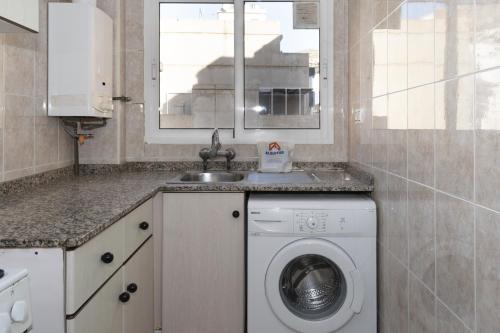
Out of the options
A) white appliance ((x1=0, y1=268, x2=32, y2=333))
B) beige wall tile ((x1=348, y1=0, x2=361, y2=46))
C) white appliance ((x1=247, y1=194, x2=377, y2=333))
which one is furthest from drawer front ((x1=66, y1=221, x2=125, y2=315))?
beige wall tile ((x1=348, y1=0, x2=361, y2=46))

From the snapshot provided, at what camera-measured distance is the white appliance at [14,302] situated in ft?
2.38

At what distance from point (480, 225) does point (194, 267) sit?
1412mm

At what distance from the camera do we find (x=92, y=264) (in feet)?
3.88

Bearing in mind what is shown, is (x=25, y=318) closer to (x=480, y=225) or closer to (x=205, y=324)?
(x=480, y=225)

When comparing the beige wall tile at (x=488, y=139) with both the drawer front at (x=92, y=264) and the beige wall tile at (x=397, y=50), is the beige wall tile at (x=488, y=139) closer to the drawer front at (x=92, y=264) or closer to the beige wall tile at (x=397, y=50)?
the beige wall tile at (x=397, y=50)

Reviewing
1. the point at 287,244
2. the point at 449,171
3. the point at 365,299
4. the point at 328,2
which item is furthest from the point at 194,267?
the point at 328,2

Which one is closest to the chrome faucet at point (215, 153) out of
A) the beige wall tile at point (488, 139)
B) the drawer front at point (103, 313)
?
the drawer front at point (103, 313)

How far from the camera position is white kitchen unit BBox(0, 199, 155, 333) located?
1038mm

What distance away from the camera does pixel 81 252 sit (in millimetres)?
1106

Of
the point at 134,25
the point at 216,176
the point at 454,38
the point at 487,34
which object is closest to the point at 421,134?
the point at 454,38

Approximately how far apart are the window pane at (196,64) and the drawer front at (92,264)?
144 centimetres

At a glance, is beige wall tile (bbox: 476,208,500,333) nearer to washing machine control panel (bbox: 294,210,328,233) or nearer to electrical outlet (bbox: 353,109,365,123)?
washing machine control panel (bbox: 294,210,328,233)

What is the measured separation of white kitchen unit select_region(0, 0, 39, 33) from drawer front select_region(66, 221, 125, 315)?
667mm

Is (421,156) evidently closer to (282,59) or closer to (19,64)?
(282,59)
